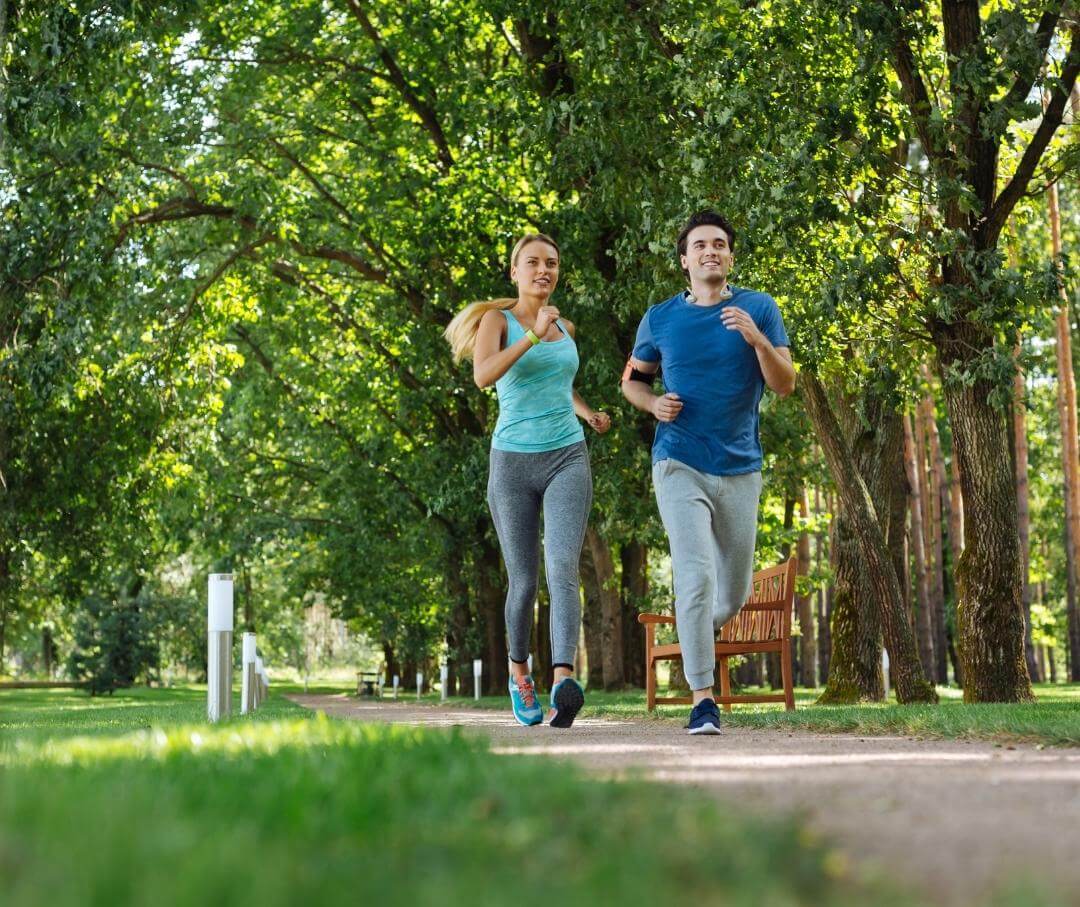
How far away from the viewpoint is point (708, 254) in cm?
782

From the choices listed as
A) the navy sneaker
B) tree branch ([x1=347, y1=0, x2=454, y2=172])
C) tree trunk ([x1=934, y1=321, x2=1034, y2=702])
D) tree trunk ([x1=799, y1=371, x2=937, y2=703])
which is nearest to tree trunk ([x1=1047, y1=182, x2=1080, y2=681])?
tree branch ([x1=347, y1=0, x2=454, y2=172])

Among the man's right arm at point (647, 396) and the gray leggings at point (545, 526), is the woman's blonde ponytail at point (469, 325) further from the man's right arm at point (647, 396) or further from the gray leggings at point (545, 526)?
the man's right arm at point (647, 396)

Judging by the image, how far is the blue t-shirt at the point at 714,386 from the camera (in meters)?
7.64

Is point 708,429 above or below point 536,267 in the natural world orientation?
below

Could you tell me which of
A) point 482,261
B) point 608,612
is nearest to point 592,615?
point 608,612

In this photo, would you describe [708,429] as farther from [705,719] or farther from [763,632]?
[763,632]

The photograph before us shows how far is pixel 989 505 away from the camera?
12.3 metres

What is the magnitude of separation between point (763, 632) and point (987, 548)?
6.69 feet

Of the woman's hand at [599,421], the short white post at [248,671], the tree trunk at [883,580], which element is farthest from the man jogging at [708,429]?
the tree trunk at [883,580]

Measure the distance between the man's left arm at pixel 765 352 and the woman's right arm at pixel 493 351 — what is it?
1218 mm

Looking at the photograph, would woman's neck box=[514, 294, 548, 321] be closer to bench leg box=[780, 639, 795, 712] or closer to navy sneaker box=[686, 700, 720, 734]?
navy sneaker box=[686, 700, 720, 734]

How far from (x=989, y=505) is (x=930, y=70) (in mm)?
3645

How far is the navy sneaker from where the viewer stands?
7312 millimetres

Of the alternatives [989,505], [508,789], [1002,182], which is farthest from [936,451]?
[508,789]
